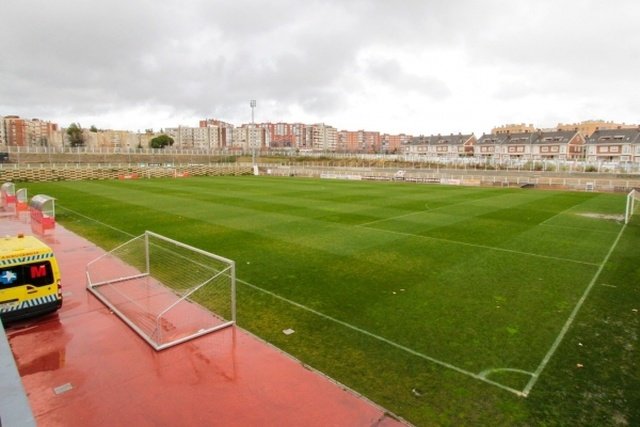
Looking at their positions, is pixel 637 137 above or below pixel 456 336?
above

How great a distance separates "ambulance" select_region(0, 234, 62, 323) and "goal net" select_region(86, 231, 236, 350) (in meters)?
1.19

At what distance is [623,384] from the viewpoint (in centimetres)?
624

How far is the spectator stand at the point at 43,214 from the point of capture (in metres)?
17.4

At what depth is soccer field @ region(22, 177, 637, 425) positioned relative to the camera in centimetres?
632

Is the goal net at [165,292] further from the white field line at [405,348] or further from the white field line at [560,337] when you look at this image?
the white field line at [560,337]

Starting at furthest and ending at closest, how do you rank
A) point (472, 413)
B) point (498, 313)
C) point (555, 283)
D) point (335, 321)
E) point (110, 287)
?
point (555, 283), point (110, 287), point (498, 313), point (335, 321), point (472, 413)

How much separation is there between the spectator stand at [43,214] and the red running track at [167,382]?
36.2 ft

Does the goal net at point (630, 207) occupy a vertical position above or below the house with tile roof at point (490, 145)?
below

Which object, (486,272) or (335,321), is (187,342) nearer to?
(335,321)

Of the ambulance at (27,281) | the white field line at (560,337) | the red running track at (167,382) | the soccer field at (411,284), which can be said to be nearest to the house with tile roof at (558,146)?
the soccer field at (411,284)

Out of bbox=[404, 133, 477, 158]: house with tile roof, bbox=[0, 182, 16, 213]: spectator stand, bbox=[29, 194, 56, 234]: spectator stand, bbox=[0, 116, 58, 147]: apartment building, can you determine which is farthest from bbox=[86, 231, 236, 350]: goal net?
bbox=[0, 116, 58, 147]: apartment building

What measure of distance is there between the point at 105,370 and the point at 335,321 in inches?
161

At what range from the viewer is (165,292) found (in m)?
9.96

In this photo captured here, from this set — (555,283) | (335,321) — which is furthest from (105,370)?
(555,283)
